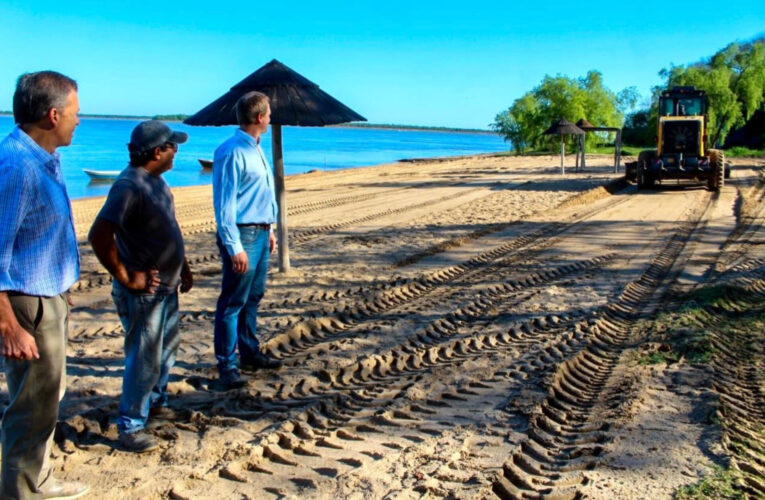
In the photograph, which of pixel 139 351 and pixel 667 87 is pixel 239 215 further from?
pixel 667 87

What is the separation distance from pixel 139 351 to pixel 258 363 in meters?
1.55

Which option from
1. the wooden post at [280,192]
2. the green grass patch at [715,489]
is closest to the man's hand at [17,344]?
the green grass patch at [715,489]

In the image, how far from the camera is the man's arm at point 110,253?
12.6 ft

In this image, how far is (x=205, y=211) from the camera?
684 inches

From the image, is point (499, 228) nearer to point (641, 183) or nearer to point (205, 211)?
point (205, 211)

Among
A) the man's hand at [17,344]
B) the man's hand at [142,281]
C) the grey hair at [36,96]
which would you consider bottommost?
the man's hand at [17,344]

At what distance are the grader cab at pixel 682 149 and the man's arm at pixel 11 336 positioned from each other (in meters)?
20.1

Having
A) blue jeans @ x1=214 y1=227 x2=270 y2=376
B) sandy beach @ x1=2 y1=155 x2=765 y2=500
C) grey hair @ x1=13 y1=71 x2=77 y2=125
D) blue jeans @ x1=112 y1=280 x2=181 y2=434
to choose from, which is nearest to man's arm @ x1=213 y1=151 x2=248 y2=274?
blue jeans @ x1=214 y1=227 x2=270 y2=376

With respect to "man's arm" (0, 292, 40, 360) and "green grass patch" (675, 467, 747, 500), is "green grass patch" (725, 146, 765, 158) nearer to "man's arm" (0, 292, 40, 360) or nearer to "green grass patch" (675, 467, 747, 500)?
"green grass patch" (675, 467, 747, 500)

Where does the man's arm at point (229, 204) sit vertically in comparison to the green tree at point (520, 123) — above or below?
below

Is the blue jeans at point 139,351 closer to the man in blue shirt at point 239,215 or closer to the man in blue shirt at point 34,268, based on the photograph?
the man in blue shirt at point 34,268

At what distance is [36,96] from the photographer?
303 cm

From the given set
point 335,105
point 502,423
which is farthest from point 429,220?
point 502,423

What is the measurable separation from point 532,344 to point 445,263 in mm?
4022
